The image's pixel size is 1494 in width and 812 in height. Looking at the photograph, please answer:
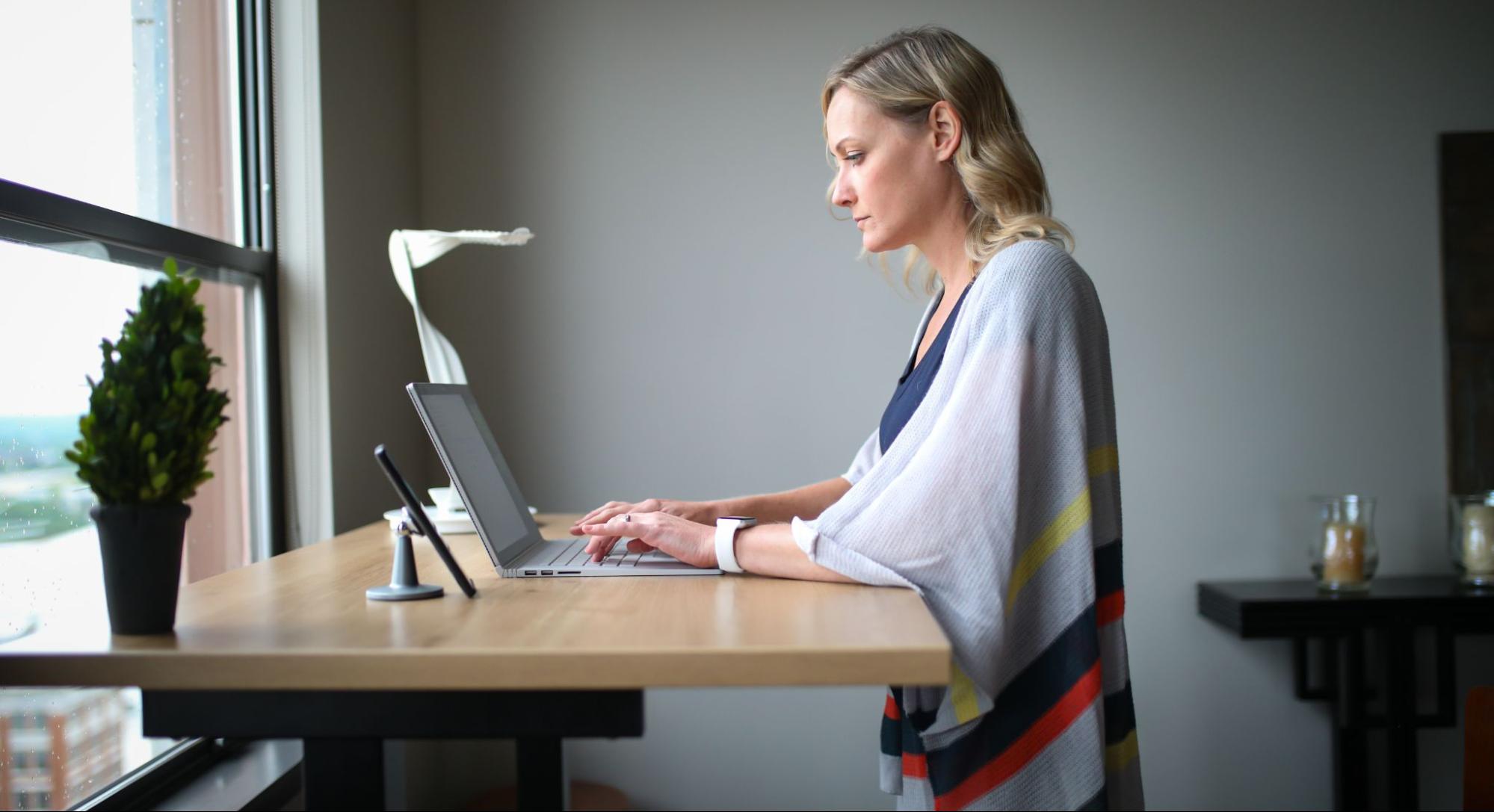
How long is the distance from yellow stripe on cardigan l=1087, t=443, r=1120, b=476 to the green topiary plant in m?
0.90

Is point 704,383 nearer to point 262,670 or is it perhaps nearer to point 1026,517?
point 1026,517

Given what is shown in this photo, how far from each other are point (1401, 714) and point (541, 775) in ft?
7.48

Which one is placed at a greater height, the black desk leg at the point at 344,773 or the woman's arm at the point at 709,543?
the woman's arm at the point at 709,543

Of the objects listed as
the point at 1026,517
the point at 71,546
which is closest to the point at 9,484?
the point at 71,546

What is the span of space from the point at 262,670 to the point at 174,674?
0.24 ft

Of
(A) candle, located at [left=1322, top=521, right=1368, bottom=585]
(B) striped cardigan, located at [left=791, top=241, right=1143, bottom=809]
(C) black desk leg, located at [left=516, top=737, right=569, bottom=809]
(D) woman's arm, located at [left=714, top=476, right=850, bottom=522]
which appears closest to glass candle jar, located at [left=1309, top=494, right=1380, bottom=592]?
(A) candle, located at [left=1322, top=521, right=1368, bottom=585]

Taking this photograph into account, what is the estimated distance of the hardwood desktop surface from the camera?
91cm

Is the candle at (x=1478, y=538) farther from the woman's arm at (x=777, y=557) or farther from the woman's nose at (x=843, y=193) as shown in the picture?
the woman's arm at (x=777, y=557)

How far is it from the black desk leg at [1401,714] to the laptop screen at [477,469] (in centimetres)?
209

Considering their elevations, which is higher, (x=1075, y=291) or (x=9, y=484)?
(x=1075, y=291)

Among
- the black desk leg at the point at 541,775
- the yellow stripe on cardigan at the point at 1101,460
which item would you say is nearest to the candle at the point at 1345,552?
the yellow stripe on cardigan at the point at 1101,460

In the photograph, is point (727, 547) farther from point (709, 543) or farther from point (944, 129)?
point (944, 129)

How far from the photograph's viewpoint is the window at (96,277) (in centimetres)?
144

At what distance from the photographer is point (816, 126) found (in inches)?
112
